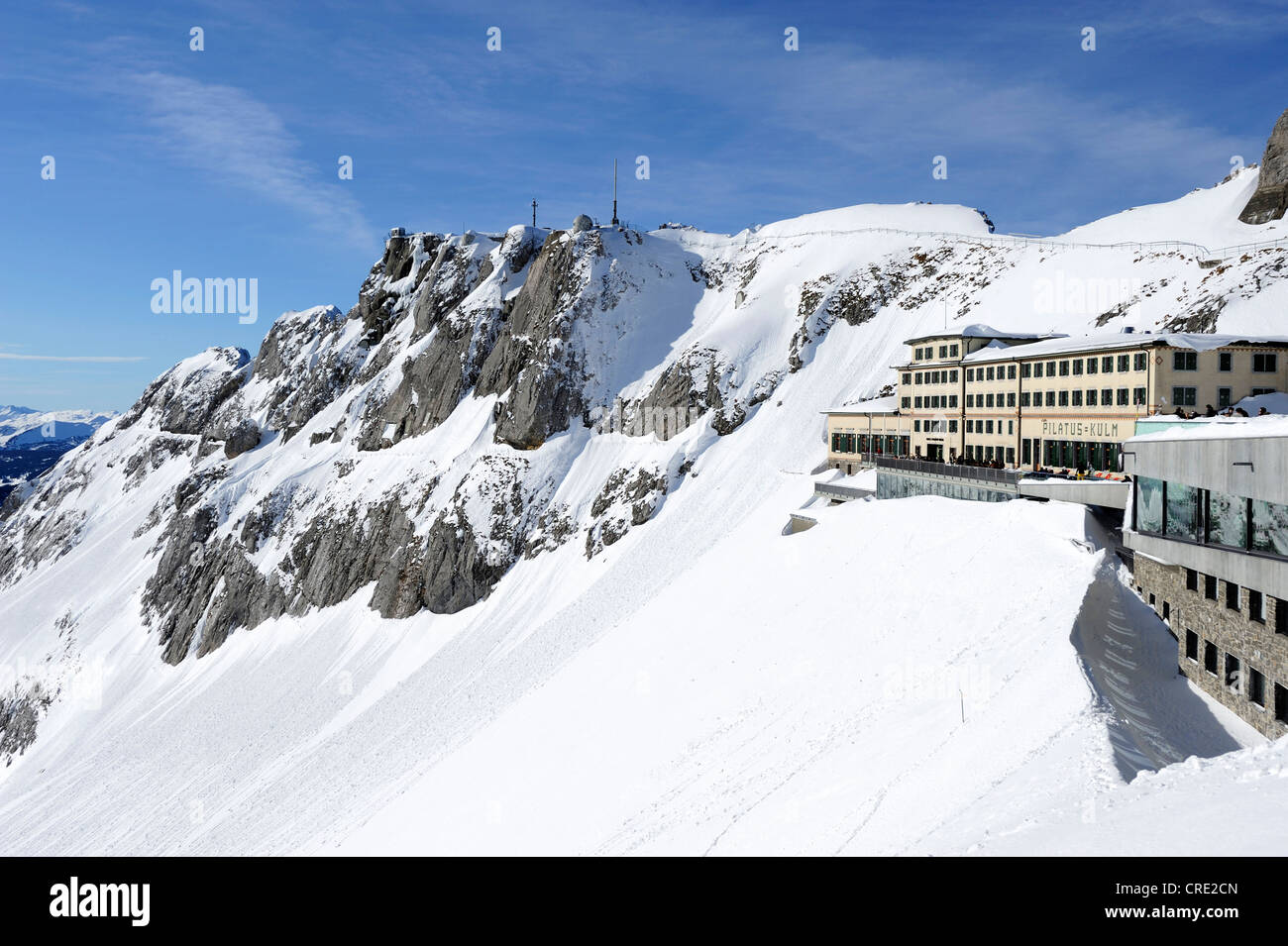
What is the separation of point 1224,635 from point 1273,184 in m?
59.7

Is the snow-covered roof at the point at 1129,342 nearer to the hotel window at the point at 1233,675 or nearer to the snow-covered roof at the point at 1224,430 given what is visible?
the snow-covered roof at the point at 1224,430

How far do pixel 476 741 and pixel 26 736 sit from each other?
6600cm

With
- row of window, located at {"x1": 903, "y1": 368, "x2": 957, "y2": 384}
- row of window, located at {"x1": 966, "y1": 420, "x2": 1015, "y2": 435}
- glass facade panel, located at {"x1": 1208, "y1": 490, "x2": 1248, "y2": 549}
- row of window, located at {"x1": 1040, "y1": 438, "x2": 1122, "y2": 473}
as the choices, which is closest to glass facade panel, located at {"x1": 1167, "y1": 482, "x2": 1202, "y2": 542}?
glass facade panel, located at {"x1": 1208, "y1": 490, "x2": 1248, "y2": 549}

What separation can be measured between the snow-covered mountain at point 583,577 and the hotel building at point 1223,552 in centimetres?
132

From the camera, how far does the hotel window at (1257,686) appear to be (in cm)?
1728

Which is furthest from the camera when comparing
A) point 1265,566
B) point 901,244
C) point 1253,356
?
point 901,244

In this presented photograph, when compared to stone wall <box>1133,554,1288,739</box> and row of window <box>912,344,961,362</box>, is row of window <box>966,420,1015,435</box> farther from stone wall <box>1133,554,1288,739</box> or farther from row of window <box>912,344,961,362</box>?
stone wall <box>1133,554,1288,739</box>

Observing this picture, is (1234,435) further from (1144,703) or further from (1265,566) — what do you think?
(1144,703)

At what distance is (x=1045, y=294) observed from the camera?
65875mm

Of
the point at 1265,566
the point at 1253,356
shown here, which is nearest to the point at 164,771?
the point at 1265,566

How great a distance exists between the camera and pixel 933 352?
5216 cm

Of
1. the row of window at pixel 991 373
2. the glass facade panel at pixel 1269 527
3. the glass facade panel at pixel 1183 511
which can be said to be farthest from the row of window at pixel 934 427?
the glass facade panel at pixel 1269 527

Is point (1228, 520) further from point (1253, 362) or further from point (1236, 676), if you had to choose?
point (1253, 362)

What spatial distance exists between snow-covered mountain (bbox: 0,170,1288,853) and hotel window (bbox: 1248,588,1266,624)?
253 centimetres
